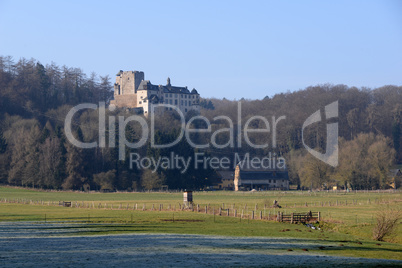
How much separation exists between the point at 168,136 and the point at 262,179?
23505 millimetres

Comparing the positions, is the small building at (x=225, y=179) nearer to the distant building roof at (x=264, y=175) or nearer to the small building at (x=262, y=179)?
the small building at (x=262, y=179)

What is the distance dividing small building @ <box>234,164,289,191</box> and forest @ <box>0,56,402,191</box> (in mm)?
3678

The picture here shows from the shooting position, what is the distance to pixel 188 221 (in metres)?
53.8

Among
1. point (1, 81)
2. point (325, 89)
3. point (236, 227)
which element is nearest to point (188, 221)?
point (236, 227)

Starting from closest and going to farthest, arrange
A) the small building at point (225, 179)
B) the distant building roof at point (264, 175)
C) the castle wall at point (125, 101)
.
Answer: the distant building roof at point (264, 175) < the small building at point (225, 179) < the castle wall at point (125, 101)

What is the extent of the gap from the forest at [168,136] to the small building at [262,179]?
368 cm

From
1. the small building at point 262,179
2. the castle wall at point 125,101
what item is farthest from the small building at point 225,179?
the castle wall at point 125,101

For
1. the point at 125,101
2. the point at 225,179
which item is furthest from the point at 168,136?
the point at 125,101

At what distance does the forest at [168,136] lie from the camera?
121625 mm

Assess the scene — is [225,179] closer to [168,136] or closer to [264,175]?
[264,175]

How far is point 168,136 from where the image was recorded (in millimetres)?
135375

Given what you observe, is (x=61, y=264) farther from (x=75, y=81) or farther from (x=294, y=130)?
(x=75, y=81)

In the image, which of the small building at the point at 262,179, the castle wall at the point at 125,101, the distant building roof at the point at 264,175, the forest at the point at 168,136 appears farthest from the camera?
the castle wall at the point at 125,101

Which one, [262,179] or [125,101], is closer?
[262,179]
